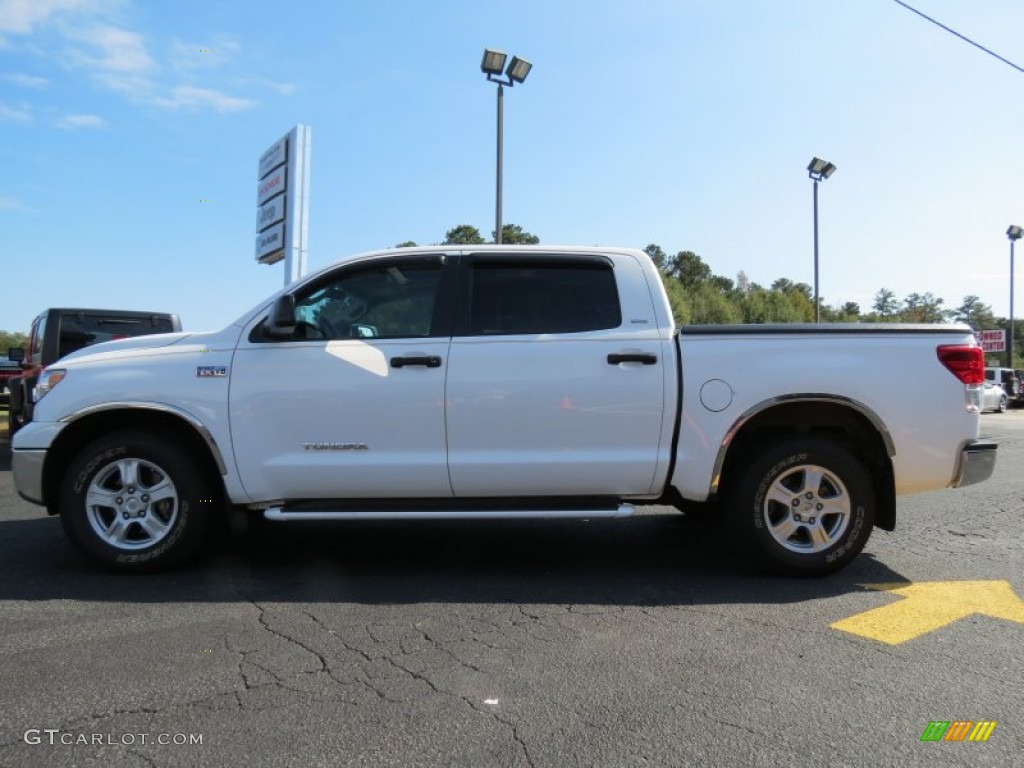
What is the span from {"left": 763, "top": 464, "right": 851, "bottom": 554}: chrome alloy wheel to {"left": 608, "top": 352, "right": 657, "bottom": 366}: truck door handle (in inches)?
40.8

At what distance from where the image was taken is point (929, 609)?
4.04 m

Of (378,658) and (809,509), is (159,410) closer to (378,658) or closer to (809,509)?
(378,658)

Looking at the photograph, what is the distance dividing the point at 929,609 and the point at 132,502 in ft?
15.2

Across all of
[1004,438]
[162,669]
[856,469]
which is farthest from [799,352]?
[1004,438]

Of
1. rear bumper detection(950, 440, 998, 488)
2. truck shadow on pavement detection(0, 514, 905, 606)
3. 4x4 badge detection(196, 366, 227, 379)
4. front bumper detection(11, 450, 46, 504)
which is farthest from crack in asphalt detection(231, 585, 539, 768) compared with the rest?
rear bumper detection(950, 440, 998, 488)

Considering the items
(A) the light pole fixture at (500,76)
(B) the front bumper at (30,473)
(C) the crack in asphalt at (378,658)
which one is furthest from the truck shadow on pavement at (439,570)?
(A) the light pole fixture at (500,76)

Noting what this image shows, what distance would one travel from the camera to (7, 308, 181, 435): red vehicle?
9977 millimetres

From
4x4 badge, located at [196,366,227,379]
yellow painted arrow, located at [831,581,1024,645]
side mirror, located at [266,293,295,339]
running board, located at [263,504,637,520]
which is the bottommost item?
yellow painted arrow, located at [831,581,1024,645]

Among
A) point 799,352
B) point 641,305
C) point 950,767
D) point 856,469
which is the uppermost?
point 641,305

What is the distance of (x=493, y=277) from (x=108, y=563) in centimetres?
291

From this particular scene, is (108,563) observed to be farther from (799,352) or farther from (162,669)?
(799,352)

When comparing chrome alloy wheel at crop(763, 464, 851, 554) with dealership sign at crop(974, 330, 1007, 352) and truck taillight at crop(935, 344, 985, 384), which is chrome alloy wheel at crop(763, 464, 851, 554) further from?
dealership sign at crop(974, 330, 1007, 352)

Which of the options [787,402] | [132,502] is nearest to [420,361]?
[132,502]

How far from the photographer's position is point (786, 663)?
331cm
